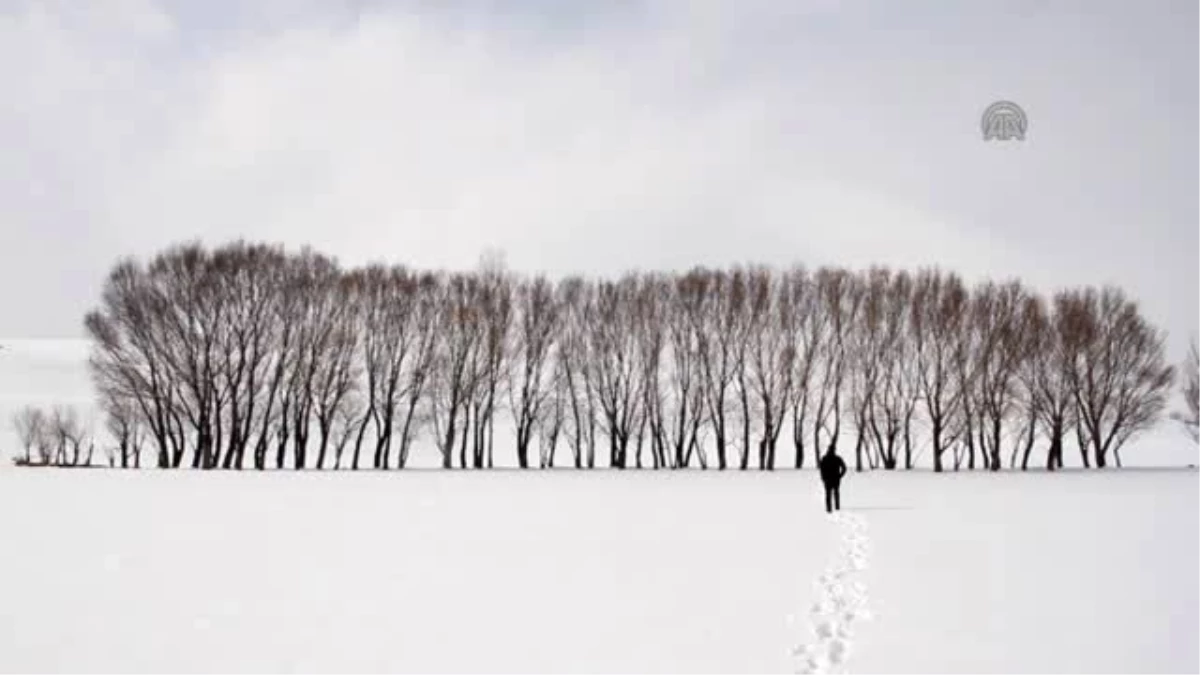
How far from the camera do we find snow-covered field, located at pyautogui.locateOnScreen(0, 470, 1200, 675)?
852 centimetres

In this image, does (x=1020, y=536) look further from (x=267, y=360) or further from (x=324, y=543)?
(x=267, y=360)

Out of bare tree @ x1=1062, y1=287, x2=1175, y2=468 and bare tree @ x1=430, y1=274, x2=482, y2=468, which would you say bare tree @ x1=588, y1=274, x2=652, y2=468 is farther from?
bare tree @ x1=1062, y1=287, x2=1175, y2=468

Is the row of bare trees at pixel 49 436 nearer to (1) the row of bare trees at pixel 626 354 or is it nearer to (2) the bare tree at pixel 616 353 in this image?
(1) the row of bare trees at pixel 626 354

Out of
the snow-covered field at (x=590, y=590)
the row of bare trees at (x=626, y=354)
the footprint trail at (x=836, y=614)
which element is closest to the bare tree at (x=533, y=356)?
the row of bare trees at (x=626, y=354)

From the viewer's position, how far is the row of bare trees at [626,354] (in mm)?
51406

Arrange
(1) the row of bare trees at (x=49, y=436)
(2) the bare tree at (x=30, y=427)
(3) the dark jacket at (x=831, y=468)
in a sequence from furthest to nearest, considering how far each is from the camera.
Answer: (2) the bare tree at (x=30, y=427) → (1) the row of bare trees at (x=49, y=436) → (3) the dark jacket at (x=831, y=468)

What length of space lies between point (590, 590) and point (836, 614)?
3329mm

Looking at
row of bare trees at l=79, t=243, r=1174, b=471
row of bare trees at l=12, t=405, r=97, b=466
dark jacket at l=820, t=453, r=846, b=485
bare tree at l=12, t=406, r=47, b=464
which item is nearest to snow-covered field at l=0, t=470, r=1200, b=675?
dark jacket at l=820, t=453, r=846, b=485

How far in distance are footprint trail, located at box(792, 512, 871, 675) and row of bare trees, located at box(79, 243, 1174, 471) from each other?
39.9m

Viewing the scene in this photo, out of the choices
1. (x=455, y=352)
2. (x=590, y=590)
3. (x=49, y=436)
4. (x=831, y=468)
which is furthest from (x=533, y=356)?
(x=49, y=436)

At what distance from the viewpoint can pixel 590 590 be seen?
11719 mm

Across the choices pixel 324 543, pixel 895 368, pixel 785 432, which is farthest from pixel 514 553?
pixel 785 432

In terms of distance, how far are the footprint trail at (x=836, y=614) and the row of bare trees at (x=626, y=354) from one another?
39904 millimetres

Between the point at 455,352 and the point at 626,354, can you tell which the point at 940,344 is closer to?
the point at 626,354
